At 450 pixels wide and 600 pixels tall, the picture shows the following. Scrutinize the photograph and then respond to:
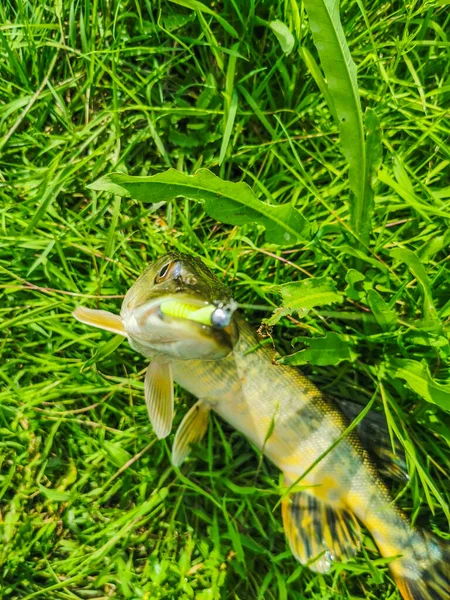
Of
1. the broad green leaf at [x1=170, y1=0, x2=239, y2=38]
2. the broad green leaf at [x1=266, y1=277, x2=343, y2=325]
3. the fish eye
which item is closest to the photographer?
the fish eye

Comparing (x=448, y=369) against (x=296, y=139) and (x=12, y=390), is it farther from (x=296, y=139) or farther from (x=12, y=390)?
(x=12, y=390)

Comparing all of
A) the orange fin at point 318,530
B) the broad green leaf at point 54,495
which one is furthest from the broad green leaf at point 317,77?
the broad green leaf at point 54,495

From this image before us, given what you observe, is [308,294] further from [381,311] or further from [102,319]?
[102,319]

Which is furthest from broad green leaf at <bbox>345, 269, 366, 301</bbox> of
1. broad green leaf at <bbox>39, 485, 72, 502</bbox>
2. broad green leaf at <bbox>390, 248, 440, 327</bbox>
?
broad green leaf at <bbox>39, 485, 72, 502</bbox>

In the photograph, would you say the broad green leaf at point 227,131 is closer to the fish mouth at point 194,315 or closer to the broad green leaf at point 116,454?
the fish mouth at point 194,315

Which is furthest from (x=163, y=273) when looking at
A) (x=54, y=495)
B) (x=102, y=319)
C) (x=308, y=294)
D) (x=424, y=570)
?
(x=424, y=570)

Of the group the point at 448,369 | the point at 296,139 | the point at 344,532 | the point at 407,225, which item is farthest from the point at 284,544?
the point at 296,139

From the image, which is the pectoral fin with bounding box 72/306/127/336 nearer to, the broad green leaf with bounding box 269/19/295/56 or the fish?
the fish
